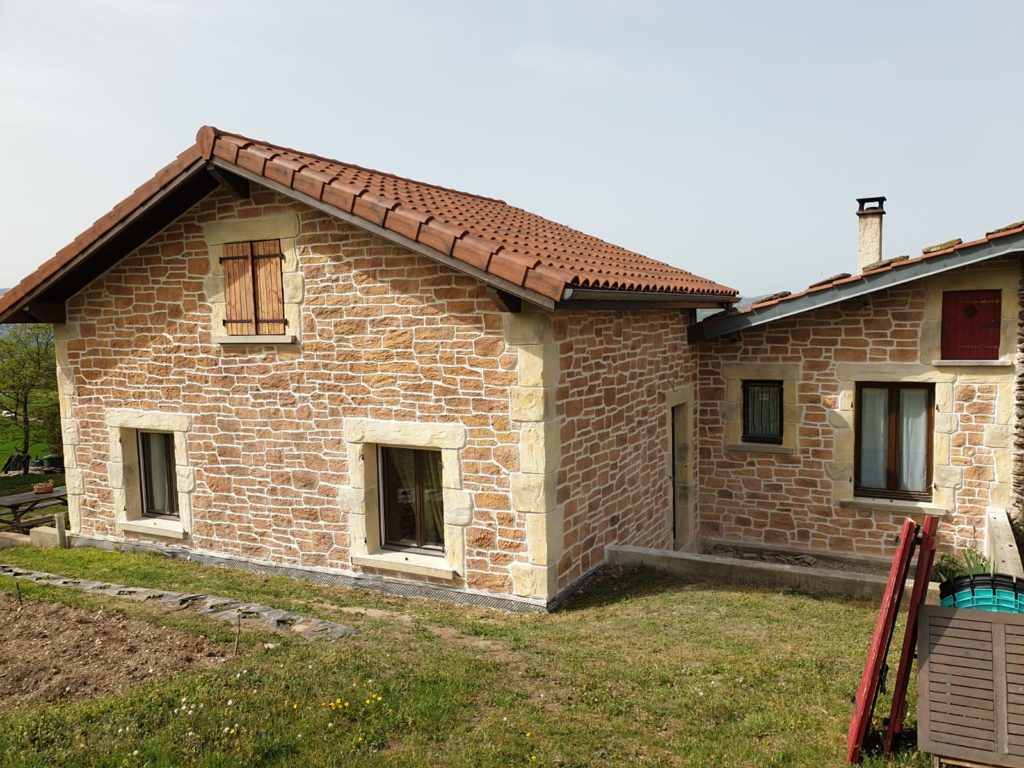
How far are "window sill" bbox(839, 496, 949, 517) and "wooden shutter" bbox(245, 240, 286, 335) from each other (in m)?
7.36

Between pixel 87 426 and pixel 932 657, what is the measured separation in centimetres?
936

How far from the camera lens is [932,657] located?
389cm

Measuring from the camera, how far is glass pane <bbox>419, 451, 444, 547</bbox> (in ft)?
24.9

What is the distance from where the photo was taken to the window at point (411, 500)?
301 inches

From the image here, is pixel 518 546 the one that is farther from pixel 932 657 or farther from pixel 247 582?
pixel 932 657

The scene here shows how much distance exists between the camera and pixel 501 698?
187 inches

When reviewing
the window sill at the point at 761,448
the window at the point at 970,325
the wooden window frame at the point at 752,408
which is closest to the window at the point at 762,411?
the wooden window frame at the point at 752,408

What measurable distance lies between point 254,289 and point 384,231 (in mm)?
2049

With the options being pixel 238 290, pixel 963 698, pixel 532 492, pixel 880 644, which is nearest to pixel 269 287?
pixel 238 290

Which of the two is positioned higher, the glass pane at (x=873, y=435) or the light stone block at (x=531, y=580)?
the glass pane at (x=873, y=435)

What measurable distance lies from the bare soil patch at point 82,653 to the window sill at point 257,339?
2.96 m

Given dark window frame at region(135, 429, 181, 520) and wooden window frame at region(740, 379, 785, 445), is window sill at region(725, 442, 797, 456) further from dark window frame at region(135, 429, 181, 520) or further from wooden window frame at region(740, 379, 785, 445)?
dark window frame at region(135, 429, 181, 520)

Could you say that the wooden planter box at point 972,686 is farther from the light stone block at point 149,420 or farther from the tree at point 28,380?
the tree at point 28,380

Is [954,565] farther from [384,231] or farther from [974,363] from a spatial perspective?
[384,231]
